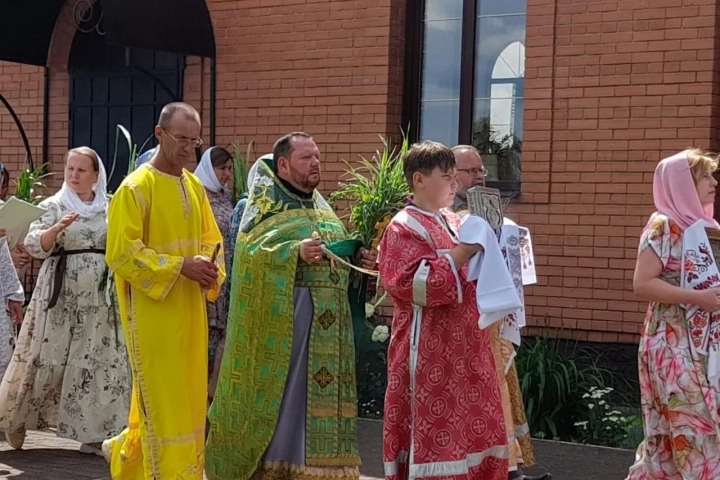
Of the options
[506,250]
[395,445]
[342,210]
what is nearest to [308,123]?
[342,210]

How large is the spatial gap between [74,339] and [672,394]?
156 inches

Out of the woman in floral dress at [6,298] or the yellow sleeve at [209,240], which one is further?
the woman in floral dress at [6,298]

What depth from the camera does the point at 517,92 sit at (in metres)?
9.78

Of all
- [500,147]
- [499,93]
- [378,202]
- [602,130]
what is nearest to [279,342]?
[378,202]

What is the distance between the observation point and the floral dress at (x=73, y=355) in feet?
27.0

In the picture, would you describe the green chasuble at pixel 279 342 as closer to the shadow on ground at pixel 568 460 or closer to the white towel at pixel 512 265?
the white towel at pixel 512 265

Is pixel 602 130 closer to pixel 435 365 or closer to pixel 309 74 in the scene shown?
pixel 309 74

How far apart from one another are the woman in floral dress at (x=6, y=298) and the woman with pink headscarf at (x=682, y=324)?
13.8 feet

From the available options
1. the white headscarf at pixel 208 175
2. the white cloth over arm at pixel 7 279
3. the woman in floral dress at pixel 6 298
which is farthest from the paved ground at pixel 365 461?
the white headscarf at pixel 208 175

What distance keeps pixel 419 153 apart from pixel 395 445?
133cm

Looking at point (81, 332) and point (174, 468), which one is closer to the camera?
point (174, 468)

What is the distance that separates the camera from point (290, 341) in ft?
22.4

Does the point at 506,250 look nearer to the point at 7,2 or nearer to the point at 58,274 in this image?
the point at 58,274

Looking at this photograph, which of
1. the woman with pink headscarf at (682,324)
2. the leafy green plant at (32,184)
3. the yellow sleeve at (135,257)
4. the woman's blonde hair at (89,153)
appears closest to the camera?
the woman with pink headscarf at (682,324)
